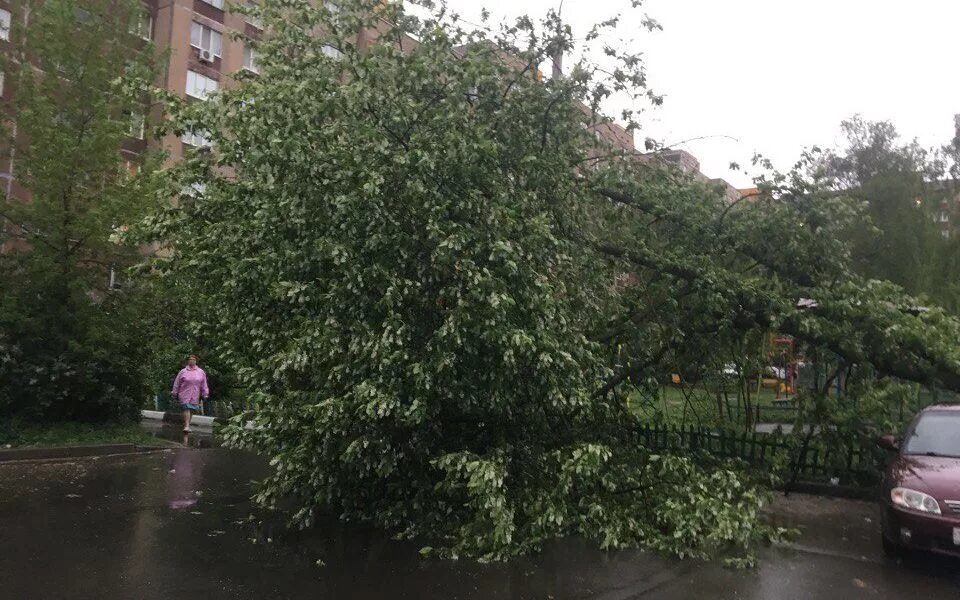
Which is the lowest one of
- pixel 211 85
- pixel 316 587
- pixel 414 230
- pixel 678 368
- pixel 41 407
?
pixel 316 587

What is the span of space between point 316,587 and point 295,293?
101 inches

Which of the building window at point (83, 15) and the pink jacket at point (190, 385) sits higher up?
the building window at point (83, 15)

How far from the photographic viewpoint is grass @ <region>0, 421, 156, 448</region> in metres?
12.4

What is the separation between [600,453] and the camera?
6879 millimetres

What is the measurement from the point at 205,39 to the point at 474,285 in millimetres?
31783

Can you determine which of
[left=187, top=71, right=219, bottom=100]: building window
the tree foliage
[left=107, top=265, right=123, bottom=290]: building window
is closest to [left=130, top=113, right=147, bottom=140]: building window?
[left=107, top=265, right=123, bottom=290]: building window

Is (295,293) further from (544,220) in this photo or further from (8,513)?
(8,513)

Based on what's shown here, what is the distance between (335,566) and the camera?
654 centimetres

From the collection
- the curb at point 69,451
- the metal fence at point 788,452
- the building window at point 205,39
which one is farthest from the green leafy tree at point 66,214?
the building window at point 205,39

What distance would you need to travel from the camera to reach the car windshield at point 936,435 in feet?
24.0

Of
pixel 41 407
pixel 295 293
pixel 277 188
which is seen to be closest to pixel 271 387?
pixel 295 293

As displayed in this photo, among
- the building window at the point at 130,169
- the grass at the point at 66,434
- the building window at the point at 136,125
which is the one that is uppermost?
the building window at the point at 136,125

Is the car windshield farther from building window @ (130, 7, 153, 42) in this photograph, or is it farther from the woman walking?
building window @ (130, 7, 153, 42)

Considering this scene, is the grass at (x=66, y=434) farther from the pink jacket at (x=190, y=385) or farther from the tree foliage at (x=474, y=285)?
the tree foliage at (x=474, y=285)
